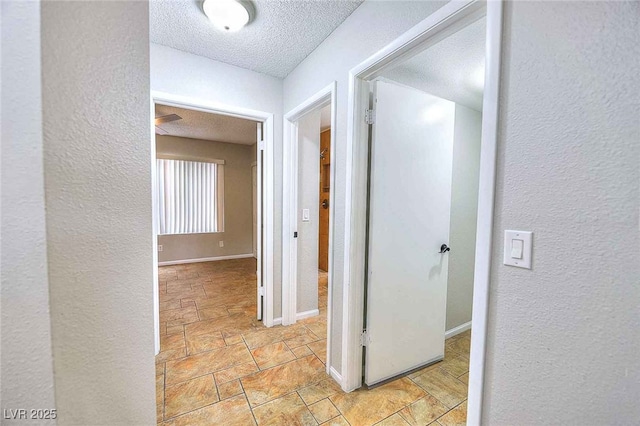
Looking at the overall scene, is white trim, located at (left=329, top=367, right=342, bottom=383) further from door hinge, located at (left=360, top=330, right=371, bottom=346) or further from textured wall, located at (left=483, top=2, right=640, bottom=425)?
textured wall, located at (left=483, top=2, right=640, bottom=425)

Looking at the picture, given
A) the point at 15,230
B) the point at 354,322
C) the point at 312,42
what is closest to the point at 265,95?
the point at 312,42

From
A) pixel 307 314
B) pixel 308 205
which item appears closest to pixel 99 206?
pixel 308 205

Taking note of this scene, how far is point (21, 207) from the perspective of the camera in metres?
0.48

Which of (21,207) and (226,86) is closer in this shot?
(21,207)

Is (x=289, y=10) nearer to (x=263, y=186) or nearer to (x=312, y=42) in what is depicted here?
(x=312, y=42)

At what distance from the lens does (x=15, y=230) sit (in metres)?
0.48

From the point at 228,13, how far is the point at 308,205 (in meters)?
1.67

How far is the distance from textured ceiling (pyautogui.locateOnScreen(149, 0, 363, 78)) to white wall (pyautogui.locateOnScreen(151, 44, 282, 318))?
8 cm

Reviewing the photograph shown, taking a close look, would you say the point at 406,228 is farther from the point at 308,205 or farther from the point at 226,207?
the point at 226,207

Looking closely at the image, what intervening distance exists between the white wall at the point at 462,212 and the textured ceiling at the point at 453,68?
186 mm

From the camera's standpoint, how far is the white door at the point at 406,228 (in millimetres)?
1634

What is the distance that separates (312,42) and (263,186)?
128 cm

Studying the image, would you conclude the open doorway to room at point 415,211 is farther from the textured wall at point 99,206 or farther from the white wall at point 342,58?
the textured wall at point 99,206

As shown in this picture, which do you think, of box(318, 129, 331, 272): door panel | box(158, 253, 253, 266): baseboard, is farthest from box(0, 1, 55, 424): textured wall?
box(158, 253, 253, 266): baseboard
